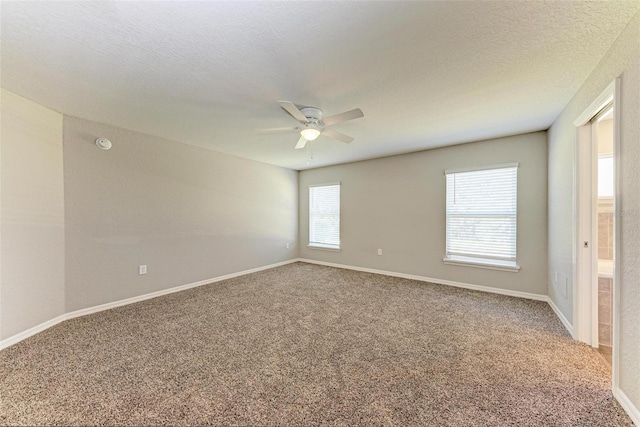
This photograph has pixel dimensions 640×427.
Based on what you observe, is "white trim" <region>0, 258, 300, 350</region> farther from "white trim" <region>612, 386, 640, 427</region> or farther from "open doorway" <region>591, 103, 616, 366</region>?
"open doorway" <region>591, 103, 616, 366</region>

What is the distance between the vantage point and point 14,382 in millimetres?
1713

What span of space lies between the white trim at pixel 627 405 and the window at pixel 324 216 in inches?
162

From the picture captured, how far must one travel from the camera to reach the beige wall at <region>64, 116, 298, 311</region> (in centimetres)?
287

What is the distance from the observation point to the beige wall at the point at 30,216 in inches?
88.2

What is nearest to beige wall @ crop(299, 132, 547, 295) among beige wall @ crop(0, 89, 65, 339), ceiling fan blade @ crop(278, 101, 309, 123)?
ceiling fan blade @ crop(278, 101, 309, 123)

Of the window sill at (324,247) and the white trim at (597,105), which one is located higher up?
the white trim at (597,105)

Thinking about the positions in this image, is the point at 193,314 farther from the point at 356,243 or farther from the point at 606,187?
the point at 606,187

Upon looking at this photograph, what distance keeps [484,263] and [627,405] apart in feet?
7.76

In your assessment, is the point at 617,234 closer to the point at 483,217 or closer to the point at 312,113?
the point at 483,217

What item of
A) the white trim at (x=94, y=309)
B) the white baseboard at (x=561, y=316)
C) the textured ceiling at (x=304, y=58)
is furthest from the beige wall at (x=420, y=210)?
the white trim at (x=94, y=309)

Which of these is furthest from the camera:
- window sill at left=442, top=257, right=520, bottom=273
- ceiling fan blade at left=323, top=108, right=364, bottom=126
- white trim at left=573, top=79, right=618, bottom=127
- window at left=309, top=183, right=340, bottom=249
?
window at left=309, top=183, right=340, bottom=249

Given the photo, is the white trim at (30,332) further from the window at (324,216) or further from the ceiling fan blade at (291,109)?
the window at (324,216)

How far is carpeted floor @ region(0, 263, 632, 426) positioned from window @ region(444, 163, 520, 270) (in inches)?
32.2

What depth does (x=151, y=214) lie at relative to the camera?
137 inches
